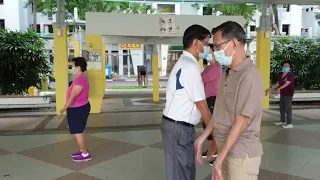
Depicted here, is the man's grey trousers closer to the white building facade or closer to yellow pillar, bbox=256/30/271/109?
yellow pillar, bbox=256/30/271/109

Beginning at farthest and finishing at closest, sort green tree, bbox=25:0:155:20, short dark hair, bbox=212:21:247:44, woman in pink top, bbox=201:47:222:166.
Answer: green tree, bbox=25:0:155:20 → woman in pink top, bbox=201:47:222:166 → short dark hair, bbox=212:21:247:44

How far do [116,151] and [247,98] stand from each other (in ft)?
12.1

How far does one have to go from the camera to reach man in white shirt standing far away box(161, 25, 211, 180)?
2521 millimetres

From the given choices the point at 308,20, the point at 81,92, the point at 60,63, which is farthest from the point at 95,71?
the point at 308,20

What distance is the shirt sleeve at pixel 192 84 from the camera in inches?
98.6

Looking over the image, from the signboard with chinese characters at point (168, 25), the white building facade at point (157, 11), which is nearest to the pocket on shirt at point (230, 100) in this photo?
the signboard with chinese characters at point (168, 25)

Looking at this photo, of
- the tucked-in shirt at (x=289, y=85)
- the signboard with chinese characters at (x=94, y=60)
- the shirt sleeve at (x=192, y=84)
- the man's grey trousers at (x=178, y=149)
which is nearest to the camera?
the shirt sleeve at (x=192, y=84)

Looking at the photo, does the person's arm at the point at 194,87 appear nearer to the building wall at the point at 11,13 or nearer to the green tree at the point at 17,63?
the green tree at the point at 17,63

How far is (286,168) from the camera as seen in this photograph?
173 inches

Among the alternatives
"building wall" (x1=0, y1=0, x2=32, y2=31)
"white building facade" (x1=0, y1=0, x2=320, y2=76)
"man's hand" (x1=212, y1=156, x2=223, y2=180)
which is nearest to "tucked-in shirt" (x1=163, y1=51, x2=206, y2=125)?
"man's hand" (x1=212, y1=156, x2=223, y2=180)

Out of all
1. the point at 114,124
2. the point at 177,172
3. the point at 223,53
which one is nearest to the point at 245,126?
the point at 223,53

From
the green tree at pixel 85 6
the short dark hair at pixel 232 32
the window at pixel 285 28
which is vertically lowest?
the short dark hair at pixel 232 32

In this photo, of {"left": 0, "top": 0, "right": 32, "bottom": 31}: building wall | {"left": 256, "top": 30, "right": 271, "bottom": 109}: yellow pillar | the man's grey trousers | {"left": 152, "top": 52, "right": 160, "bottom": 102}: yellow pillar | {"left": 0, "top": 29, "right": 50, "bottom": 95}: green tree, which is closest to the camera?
the man's grey trousers

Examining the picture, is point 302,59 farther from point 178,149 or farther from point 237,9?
point 178,149
